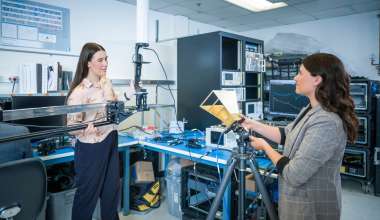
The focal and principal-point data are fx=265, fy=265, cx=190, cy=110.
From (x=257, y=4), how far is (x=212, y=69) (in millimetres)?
Answer: 1786

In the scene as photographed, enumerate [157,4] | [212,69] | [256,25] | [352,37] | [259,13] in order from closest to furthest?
1. [212,69]
2. [157,4]
3. [259,13]
4. [352,37]
5. [256,25]

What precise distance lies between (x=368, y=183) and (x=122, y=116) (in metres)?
3.25

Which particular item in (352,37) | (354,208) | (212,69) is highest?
(352,37)

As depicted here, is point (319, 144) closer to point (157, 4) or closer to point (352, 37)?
point (157, 4)

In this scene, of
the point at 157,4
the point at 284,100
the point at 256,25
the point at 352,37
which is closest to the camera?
the point at 284,100

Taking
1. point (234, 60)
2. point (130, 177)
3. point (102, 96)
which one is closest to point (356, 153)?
point (234, 60)

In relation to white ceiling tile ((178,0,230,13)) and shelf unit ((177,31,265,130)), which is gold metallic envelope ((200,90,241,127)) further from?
white ceiling tile ((178,0,230,13))

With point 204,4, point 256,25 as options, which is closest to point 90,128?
point 204,4

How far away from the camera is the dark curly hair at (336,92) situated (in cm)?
112

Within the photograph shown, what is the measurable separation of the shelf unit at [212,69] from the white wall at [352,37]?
85.5 inches

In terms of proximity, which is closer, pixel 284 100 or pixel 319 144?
pixel 319 144

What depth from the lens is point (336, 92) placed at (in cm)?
113

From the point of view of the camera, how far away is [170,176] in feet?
8.18

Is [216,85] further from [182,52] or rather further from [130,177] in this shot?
[130,177]
